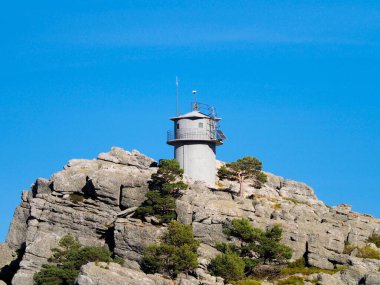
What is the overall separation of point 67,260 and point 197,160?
24.7 m

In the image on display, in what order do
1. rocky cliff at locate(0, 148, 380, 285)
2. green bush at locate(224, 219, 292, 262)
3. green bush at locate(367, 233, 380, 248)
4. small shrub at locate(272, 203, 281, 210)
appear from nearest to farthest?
1. green bush at locate(224, 219, 292, 262)
2. rocky cliff at locate(0, 148, 380, 285)
3. green bush at locate(367, 233, 380, 248)
4. small shrub at locate(272, 203, 281, 210)

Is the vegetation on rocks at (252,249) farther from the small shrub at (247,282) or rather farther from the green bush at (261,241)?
the small shrub at (247,282)

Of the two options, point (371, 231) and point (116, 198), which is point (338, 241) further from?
point (116, 198)

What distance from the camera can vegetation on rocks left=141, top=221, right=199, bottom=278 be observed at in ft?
286

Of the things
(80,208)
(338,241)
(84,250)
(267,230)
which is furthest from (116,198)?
(338,241)

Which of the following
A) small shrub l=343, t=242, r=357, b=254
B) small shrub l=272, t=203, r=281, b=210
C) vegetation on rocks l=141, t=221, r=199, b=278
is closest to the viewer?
vegetation on rocks l=141, t=221, r=199, b=278

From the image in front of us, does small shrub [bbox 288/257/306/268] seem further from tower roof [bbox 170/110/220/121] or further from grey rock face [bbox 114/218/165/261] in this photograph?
tower roof [bbox 170/110/220/121]

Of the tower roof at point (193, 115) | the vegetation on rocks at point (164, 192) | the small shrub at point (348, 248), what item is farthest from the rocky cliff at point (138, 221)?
the tower roof at point (193, 115)

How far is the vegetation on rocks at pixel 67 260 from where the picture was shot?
88812mm

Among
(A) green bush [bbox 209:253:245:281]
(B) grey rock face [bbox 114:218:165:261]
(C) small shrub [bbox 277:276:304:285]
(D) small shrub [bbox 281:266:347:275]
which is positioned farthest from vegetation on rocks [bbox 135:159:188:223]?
(C) small shrub [bbox 277:276:304:285]

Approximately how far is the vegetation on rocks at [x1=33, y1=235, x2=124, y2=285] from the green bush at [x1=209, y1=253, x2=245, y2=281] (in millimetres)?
9594

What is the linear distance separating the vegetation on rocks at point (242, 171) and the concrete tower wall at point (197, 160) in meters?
2.67

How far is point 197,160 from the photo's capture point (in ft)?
363

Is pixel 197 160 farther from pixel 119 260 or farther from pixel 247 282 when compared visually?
pixel 247 282
